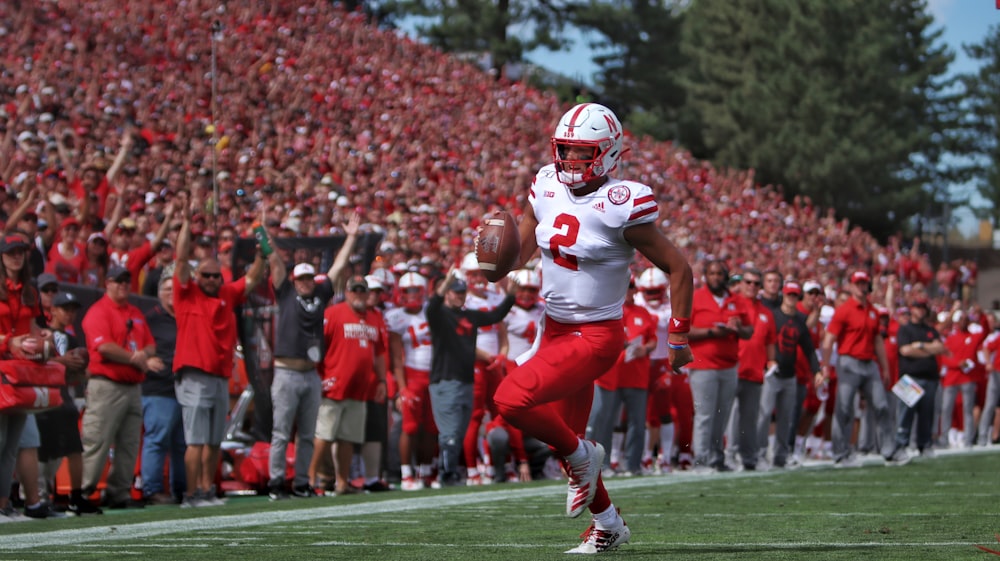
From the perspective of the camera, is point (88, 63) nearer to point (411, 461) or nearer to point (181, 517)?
point (411, 461)

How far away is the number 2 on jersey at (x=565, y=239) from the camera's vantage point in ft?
24.5

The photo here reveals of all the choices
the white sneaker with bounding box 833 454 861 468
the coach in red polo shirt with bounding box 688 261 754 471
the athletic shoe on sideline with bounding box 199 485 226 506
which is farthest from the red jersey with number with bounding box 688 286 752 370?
the athletic shoe on sideline with bounding box 199 485 226 506

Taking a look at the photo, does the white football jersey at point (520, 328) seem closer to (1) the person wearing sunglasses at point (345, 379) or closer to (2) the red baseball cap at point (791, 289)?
(1) the person wearing sunglasses at point (345, 379)

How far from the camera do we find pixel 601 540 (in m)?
7.50

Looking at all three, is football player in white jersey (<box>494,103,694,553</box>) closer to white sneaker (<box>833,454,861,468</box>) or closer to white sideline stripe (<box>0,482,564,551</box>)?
white sideline stripe (<box>0,482,564,551</box>)

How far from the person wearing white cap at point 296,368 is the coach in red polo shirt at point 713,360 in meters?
3.73

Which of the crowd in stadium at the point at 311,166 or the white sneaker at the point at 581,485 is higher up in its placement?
the crowd in stadium at the point at 311,166

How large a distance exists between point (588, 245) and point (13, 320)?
4947mm

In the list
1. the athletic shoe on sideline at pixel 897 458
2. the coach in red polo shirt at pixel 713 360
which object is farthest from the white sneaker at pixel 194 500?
the athletic shoe on sideline at pixel 897 458

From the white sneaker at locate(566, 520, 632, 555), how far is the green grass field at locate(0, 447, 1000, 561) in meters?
0.06

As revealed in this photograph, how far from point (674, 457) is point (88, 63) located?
1379 centimetres

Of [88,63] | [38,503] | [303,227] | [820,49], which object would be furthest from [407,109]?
[820,49]

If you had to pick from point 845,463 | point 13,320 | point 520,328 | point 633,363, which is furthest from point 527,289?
point 13,320

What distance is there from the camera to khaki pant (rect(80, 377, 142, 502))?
12.0 meters
